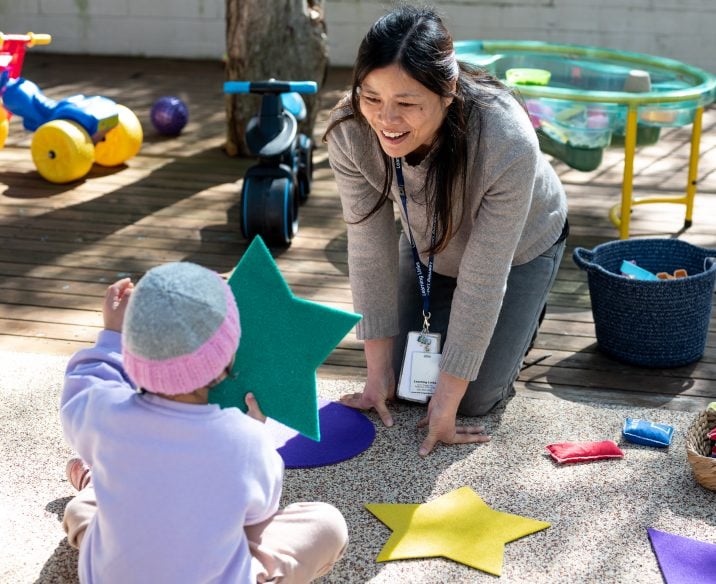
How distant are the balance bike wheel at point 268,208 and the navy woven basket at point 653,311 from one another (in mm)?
1286

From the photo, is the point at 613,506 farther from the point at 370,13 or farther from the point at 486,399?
the point at 370,13

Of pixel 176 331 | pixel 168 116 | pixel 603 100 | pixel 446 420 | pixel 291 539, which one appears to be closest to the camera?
pixel 176 331

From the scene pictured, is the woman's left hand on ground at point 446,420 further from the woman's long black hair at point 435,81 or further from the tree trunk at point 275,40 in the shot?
the tree trunk at point 275,40

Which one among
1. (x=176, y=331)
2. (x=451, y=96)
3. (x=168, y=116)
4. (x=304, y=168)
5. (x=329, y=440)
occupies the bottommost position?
(x=329, y=440)

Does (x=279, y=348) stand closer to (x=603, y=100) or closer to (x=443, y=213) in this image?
(x=443, y=213)

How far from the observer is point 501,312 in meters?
2.74

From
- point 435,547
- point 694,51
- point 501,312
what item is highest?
point 694,51

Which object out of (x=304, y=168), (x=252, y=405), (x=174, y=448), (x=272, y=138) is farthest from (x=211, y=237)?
(x=174, y=448)

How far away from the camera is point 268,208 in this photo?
3.94 meters

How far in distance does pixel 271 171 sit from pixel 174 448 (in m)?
2.56

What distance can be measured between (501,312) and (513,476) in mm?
482

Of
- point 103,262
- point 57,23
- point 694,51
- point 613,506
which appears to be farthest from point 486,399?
point 57,23

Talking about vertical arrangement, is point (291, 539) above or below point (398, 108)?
below

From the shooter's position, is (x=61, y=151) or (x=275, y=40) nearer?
(x=61, y=151)
